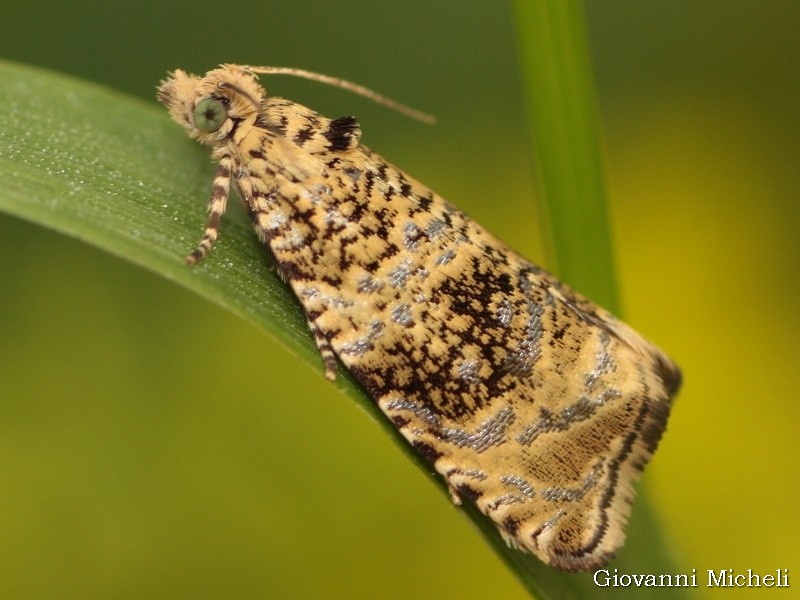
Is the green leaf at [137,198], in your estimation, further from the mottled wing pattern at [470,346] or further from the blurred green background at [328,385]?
the blurred green background at [328,385]

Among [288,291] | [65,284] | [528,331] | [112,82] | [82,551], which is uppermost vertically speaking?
[112,82]

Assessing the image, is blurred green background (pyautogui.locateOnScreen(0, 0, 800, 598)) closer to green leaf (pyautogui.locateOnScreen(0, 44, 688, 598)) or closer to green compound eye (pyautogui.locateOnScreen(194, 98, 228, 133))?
green leaf (pyautogui.locateOnScreen(0, 44, 688, 598))

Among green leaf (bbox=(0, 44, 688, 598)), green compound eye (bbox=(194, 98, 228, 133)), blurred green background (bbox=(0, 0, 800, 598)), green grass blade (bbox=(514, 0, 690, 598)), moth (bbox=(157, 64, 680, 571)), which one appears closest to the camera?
green leaf (bbox=(0, 44, 688, 598))

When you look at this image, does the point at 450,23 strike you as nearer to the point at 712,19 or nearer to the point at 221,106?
the point at 712,19

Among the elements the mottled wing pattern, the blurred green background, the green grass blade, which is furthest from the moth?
the blurred green background

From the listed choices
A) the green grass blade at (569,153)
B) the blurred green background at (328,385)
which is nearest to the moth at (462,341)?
the green grass blade at (569,153)

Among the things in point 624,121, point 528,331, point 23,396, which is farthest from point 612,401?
point 624,121
